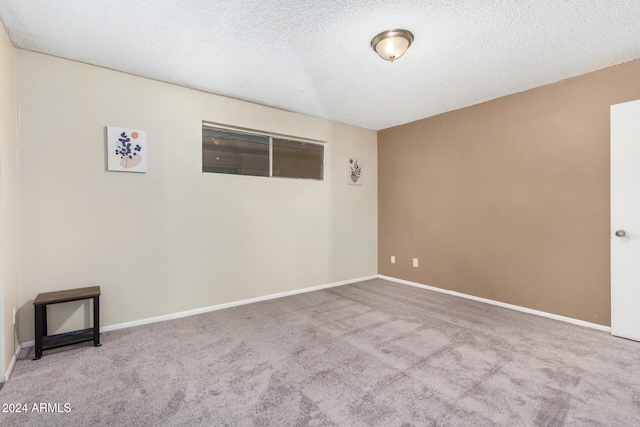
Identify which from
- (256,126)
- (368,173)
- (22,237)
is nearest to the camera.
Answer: (22,237)

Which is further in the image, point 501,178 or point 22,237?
point 501,178

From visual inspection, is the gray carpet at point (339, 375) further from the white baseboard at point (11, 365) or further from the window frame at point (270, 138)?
the window frame at point (270, 138)

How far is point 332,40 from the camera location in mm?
2377

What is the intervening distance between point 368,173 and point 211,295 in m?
3.02

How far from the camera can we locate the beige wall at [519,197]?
2.89 meters

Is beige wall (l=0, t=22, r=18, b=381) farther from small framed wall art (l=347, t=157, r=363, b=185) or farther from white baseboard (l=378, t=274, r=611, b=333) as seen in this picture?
white baseboard (l=378, t=274, r=611, b=333)

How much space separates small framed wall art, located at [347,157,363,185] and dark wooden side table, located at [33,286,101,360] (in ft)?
11.2

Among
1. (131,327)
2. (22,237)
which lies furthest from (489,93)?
(22,237)

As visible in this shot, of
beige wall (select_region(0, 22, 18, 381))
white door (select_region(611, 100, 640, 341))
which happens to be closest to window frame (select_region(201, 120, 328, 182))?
beige wall (select_region(0, 22, 18, 381))

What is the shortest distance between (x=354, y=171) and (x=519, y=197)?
7.36 ft

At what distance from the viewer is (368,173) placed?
4.98 meters

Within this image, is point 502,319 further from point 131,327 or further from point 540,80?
point 131,327

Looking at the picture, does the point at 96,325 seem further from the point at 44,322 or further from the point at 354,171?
the point at 354,171

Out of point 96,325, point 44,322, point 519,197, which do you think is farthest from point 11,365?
point 519,197
